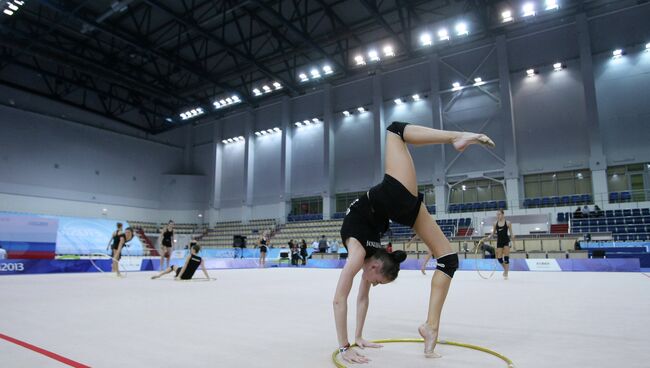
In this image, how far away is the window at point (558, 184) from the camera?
78.3ft

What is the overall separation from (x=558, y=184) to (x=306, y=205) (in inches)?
773

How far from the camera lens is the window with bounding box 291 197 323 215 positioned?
33.5 metres

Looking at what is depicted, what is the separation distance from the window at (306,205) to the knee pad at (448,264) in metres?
30.2

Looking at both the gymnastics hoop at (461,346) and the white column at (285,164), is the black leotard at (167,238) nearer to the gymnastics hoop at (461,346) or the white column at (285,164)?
the gymnastics hoop at (461,346)

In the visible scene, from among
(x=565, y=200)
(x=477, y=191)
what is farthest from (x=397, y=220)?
(x=477, y=191)

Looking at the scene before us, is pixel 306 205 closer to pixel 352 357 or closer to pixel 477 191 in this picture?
pixel 477 191

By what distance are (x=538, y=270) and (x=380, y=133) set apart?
17430mm

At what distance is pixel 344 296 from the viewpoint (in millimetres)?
2707

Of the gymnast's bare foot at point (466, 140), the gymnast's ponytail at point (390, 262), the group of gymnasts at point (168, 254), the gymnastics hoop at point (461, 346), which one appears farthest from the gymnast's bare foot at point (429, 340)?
the group of gymnasts at point (168, 254)

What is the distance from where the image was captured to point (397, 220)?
3234mm

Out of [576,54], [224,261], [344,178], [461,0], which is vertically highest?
[461,0]

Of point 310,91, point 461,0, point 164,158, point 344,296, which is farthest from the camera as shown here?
point 164,158

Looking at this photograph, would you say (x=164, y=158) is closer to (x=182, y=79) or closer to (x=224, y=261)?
(x=182, y=79)

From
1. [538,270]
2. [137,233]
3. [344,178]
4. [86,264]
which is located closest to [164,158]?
[137,233]
